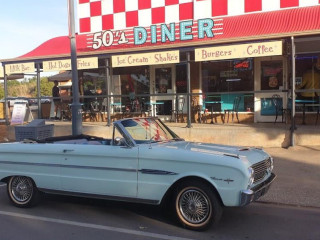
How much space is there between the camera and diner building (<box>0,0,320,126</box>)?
37.5ft

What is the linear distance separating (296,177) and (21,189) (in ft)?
16.7

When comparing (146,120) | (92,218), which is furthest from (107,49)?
(92,218)

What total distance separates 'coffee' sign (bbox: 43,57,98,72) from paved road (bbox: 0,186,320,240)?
23.7ft

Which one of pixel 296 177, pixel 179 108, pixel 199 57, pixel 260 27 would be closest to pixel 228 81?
pixel 179 108

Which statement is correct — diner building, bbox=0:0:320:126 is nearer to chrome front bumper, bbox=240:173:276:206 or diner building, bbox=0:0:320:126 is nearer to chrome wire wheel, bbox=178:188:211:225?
chrome front bumper, bbox=240:173:276:206

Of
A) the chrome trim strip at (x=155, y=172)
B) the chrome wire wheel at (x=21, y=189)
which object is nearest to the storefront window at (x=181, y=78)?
the chrome wire wheel at (x=21, y=189)

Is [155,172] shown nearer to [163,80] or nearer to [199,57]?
[199,57]

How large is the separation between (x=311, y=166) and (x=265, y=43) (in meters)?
3.72

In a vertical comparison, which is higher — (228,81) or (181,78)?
(181,78)

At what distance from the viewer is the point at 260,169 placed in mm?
5238

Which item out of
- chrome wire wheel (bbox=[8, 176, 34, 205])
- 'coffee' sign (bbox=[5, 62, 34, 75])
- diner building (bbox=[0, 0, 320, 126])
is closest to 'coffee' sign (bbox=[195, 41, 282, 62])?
diner building (bbox=[0, 0, 320, 126])

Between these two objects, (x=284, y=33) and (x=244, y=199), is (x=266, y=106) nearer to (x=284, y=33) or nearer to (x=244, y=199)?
(x=284, y=33)

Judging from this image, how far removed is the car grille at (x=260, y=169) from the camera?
509 cm

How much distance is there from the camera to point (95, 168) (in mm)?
5637
